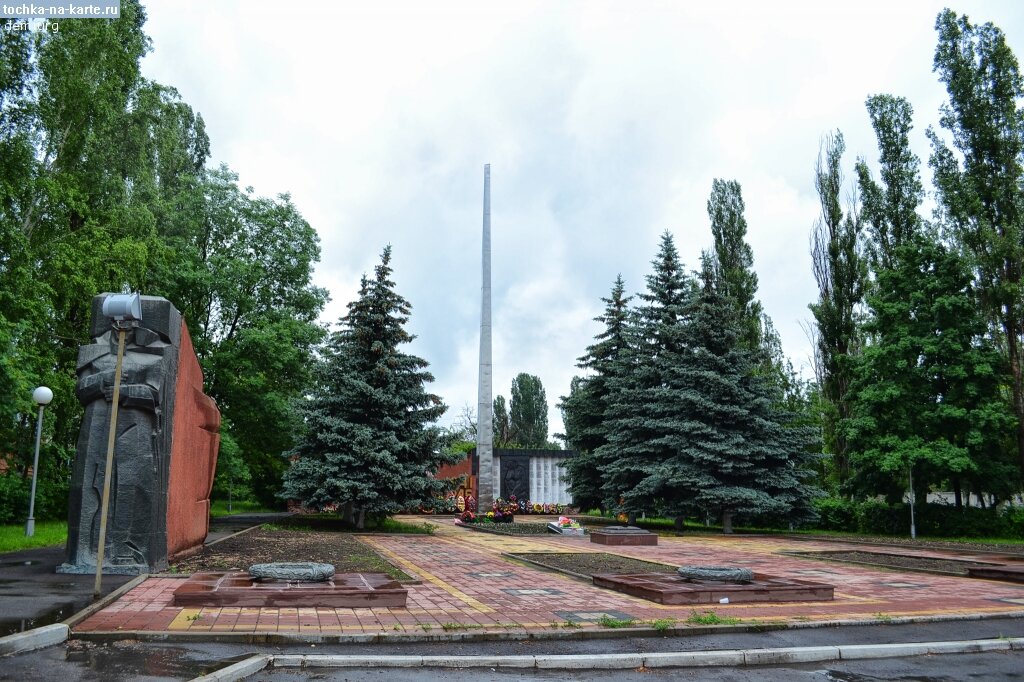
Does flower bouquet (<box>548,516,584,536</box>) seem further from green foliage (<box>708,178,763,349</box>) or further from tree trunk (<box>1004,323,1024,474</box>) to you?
tree trunk (<box>1004,323,1024,474</box>)

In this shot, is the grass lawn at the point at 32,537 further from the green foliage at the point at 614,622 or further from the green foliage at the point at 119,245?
the green foliage at the point at 614,622

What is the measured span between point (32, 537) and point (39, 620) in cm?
1165

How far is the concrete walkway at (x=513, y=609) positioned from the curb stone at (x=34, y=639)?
7.0 inches

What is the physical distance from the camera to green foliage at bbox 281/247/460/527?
68.1 feet

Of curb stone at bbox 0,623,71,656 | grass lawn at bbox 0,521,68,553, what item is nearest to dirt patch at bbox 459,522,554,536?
grass lawn at bbox 0,521,68,553

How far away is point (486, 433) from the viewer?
27.0m

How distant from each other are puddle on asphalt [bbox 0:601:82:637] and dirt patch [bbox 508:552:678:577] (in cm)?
700

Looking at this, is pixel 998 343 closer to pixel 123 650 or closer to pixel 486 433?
pixel 486 433

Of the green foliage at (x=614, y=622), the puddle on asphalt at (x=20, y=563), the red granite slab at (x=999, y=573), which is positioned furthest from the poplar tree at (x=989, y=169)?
the puddle on asphalt at (x=20, y=563)

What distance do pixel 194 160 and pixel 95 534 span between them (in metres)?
27.9

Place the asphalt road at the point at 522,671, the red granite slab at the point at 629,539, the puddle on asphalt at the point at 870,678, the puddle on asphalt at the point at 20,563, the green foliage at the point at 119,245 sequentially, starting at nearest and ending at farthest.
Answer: the asphalt road at the point at 522,671 → the puddle on asphalt at the point at 870,678 → the puddle on asphalt at the point at 20,563 → the green foliage at the point at 119,245 → the red granite slab at the point at 629,539

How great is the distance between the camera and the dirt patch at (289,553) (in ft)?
37.3

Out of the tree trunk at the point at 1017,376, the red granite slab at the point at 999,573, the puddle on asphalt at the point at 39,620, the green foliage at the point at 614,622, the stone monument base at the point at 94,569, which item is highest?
the tree trunk at the point at 1017,376

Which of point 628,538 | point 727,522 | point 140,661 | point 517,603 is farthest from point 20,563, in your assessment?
point 727,522
